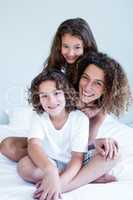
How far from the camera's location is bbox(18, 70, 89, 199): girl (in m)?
1.16

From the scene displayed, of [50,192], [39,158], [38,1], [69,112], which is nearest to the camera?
[50,192]

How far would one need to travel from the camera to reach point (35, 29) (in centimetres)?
209

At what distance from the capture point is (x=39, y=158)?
1.16 metres

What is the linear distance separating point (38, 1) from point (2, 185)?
52.4 inches

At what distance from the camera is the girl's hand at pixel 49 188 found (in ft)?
3.39

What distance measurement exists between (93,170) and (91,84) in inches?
13.5

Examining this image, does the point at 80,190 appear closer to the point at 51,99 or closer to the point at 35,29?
the point at 51,99

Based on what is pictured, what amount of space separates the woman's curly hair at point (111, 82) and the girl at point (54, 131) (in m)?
0.12

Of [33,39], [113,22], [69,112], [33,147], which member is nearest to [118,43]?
[113,22]

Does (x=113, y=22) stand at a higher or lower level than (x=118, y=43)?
higher

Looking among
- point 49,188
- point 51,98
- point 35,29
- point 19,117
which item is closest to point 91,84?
point 51,98

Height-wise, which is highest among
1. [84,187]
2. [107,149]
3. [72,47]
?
[72,47]

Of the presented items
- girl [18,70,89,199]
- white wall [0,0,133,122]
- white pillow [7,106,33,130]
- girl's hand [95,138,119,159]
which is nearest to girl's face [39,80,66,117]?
girl [18,70,89,199]

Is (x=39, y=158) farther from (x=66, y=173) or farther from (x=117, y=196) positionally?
(x=117, y=196)
